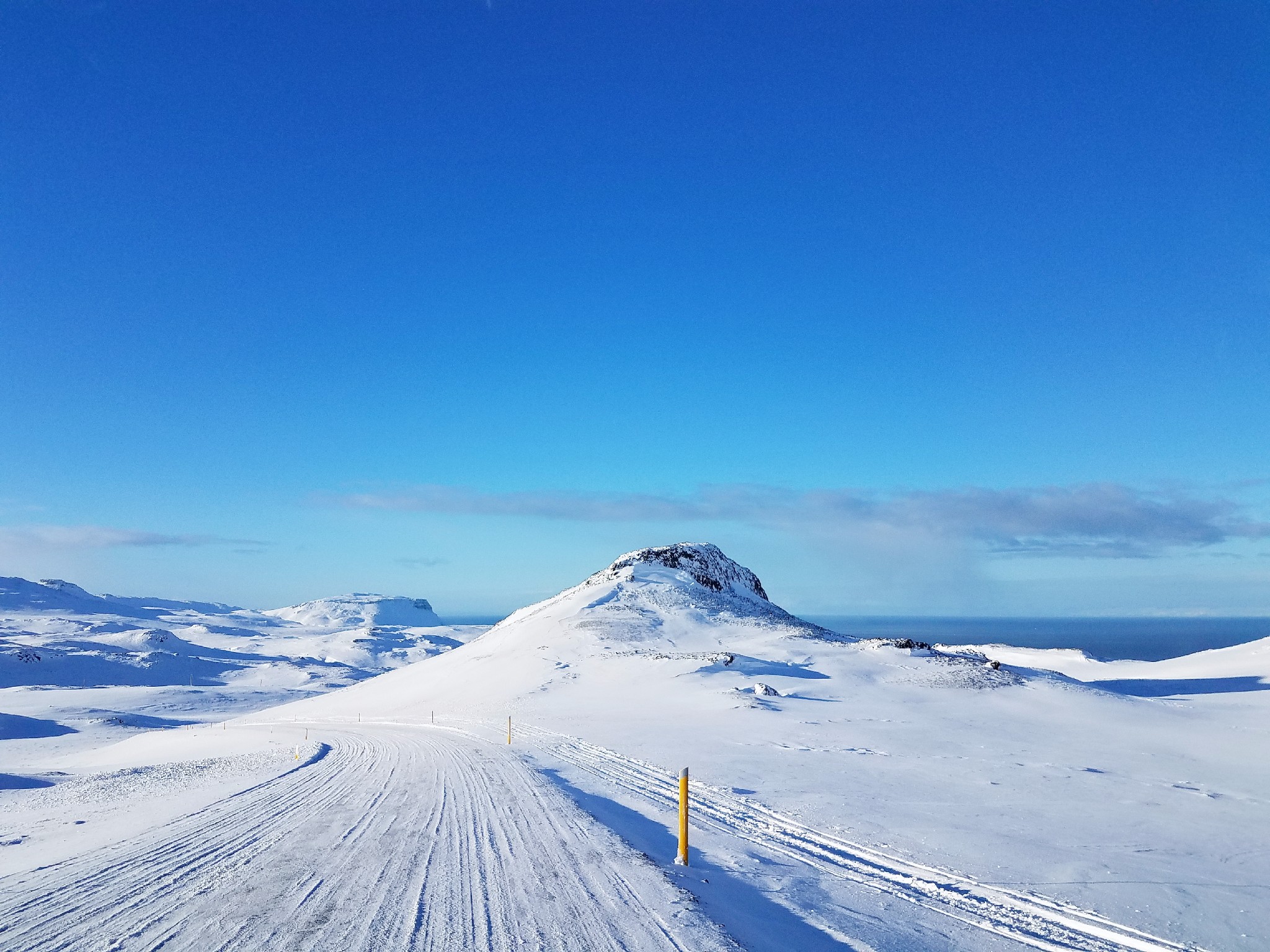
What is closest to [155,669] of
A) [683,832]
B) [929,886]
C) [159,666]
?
[159,666]

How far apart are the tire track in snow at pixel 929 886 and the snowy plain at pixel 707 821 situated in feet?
0.18

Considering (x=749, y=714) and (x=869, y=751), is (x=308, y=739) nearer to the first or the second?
(x=749, y=714)

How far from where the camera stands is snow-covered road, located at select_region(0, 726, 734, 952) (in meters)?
7.18

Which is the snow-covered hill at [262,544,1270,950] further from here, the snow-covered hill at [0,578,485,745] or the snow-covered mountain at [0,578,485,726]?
the snow-covered mountain at [0,578,485,726]

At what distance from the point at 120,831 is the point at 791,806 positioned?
1228 centimetres

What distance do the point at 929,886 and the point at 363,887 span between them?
24.1ft

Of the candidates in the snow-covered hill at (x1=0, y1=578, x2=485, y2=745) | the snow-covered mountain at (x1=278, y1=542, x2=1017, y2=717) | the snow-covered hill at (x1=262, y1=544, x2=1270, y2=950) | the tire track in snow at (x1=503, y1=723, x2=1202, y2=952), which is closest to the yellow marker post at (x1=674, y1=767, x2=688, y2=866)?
the snow-covered hill at (x1=262, y1=544, x2=1270, y2=950)

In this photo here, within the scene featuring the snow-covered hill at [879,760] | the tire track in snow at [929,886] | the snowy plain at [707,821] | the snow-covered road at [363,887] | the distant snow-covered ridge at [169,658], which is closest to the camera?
the snow-covered road at [363,887]

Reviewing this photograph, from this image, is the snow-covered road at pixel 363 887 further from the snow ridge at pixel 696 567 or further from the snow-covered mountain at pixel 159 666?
the snow-covered mountain at pixel 159 666

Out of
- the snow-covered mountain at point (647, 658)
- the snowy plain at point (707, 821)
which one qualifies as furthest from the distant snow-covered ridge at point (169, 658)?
the snowy plain at point (707, 821)

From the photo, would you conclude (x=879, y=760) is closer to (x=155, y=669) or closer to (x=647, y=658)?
(x=647, y=658)

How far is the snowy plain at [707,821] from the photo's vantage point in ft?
26.3

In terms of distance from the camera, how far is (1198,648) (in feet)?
505

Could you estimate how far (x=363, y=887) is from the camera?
870 cm
